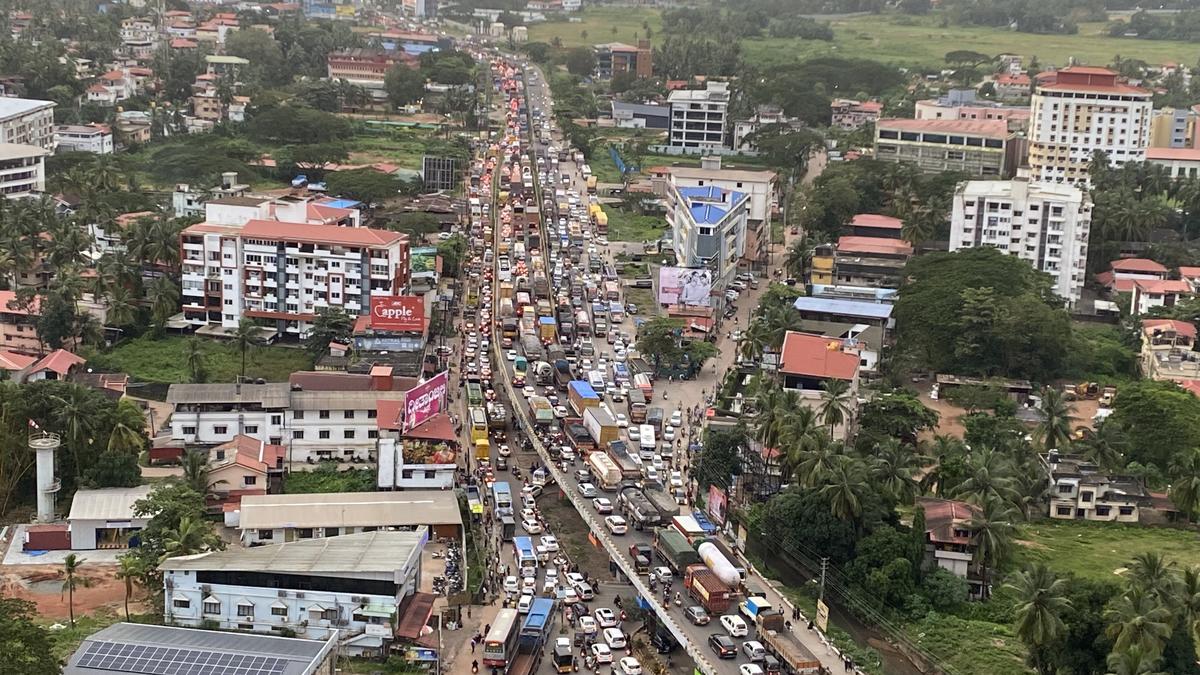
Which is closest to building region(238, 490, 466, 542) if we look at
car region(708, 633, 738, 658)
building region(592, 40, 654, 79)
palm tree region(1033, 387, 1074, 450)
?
car region(708, 633, 738, 658)

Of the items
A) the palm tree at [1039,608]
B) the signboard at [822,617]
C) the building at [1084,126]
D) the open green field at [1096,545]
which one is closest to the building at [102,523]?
the signboard at [822,617]

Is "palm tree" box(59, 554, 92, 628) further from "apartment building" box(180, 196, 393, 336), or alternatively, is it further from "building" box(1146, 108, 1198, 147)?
"building" box(1146, 108, 1198, 147)

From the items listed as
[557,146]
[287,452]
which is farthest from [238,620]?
[557,146]

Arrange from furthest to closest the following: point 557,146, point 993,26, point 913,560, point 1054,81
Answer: point 993,26, point 557,146, point 1054,81, point 913,560

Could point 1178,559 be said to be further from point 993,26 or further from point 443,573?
Result: point 993,26

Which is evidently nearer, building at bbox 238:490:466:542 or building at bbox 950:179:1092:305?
building at bbox 238:490:466:542

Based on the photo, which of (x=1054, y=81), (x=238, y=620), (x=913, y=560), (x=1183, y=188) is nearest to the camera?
(x=238, y=620)
